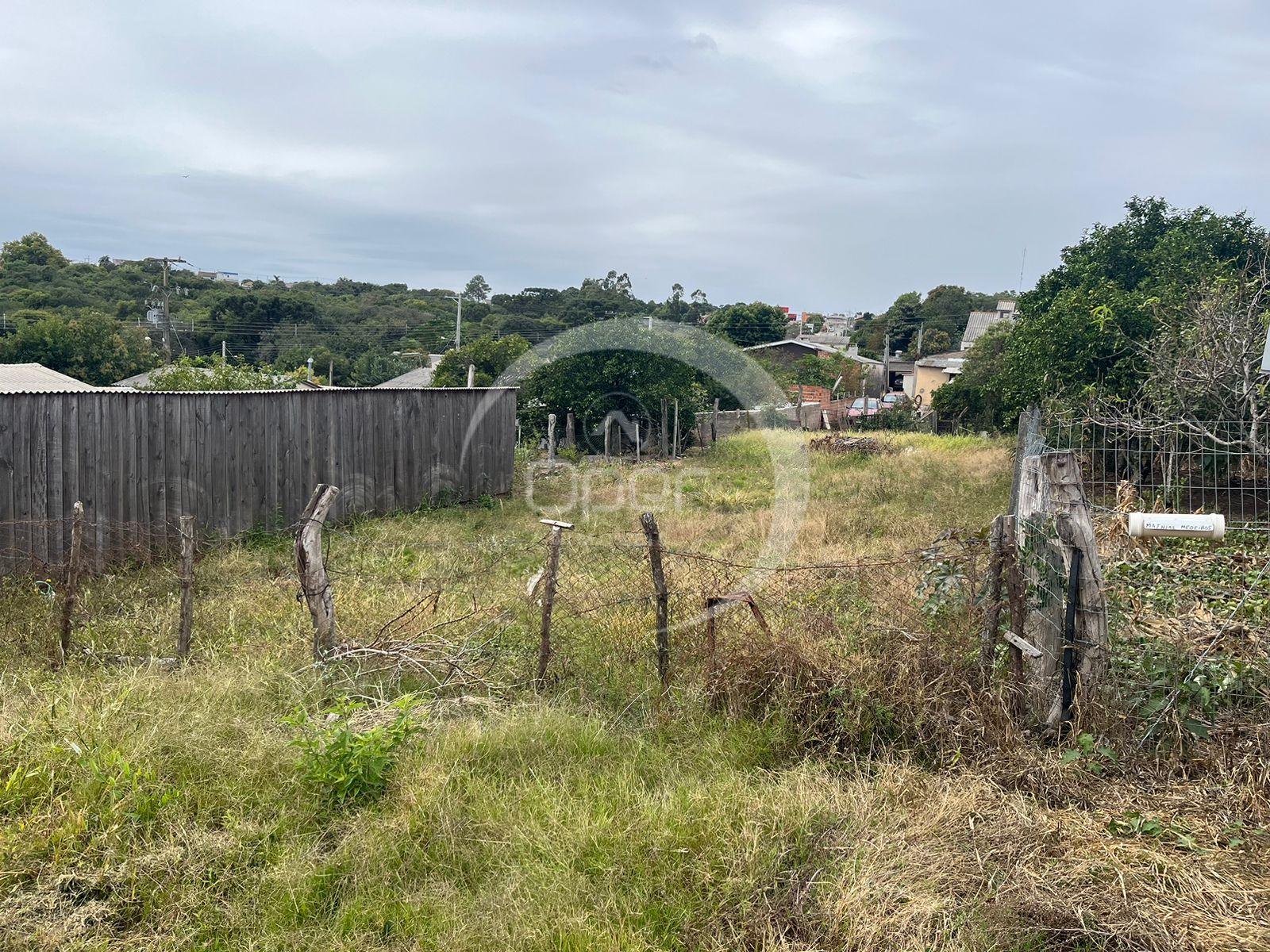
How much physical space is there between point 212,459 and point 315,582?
400 centimetres

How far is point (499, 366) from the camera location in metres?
26.7

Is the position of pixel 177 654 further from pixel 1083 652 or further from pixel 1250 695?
pixel 1250 695

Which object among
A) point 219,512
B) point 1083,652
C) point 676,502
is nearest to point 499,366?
point 676,502

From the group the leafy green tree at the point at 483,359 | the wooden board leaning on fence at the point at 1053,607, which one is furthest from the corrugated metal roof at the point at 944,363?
the wooden board leaning on fence at the point at 1053,607

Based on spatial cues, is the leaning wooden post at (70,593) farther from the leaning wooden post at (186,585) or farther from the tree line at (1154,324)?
the tree line at (1154,324)

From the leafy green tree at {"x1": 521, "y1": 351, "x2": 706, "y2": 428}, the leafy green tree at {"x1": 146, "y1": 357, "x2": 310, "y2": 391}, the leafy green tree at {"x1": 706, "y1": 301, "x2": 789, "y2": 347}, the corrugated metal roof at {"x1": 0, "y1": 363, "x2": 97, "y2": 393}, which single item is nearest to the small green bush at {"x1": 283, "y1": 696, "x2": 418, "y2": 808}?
the corrugated metal roof at {"x1": 0, "y1": 363, "x2": 97, "y2": 393}

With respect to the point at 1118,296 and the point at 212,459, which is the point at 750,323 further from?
the point at 212,459

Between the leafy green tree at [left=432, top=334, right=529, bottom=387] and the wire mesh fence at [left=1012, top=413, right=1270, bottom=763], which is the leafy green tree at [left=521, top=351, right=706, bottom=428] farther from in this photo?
the wire mesh fence at [left=1012, top=413, right=1270, bottom=763]

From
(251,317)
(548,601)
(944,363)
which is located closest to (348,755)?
(548,601)

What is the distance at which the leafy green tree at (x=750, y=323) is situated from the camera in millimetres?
52250

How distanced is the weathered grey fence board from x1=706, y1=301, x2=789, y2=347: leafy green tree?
40734 millimetres

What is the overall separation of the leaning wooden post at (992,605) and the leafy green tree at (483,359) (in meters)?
22.9

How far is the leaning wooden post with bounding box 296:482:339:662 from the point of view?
446cm

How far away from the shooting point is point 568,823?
309 cm
